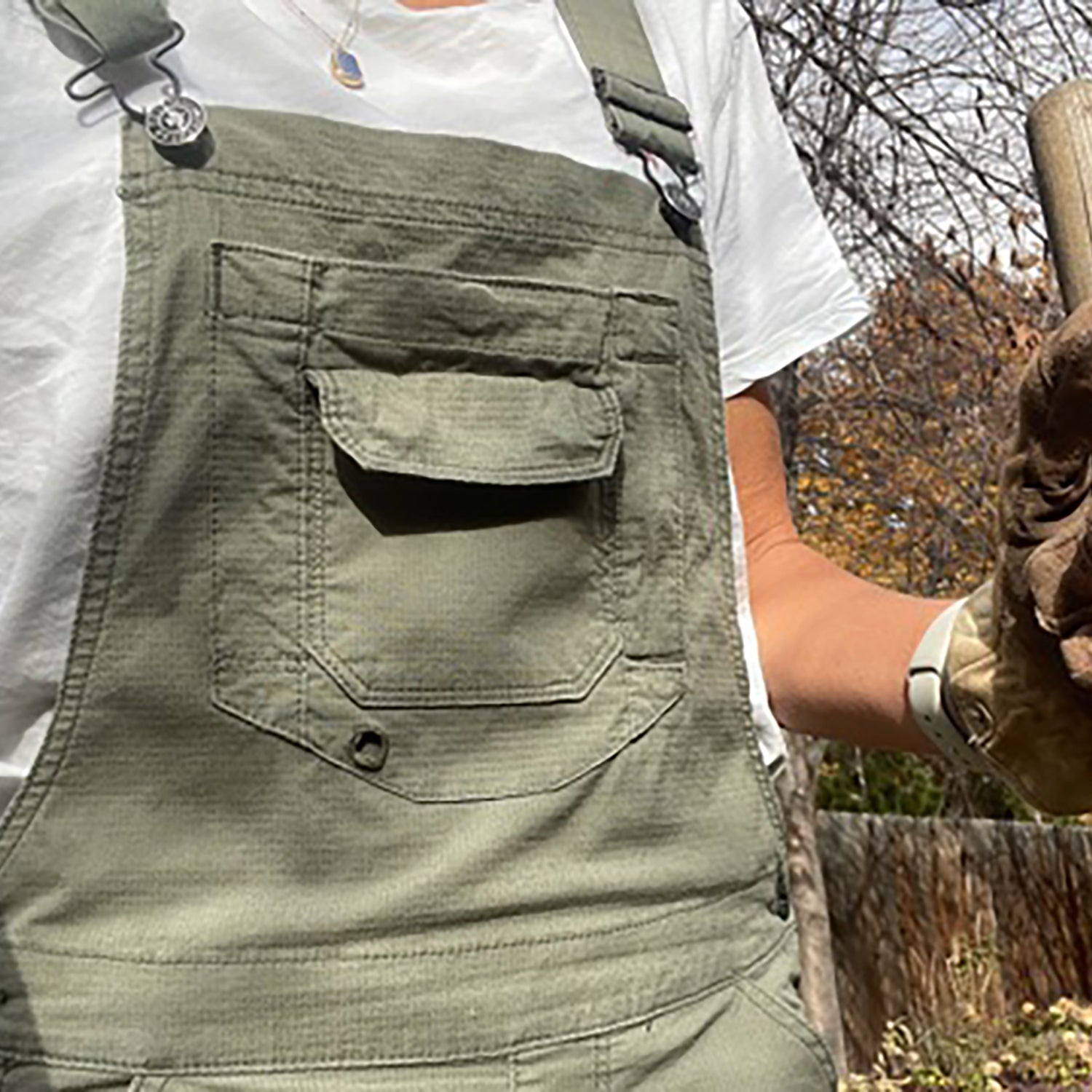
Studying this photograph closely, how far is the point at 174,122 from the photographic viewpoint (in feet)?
4.34

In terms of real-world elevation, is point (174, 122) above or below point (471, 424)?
above

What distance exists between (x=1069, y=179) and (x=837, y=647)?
0.46m

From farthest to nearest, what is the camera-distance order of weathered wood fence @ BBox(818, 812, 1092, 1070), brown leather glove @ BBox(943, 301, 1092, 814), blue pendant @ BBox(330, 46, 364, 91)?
weathered wood fence @ BBox(818, 812, 1092, 1070) → blue pendant @ BBox(330, 46, 364, 91) → brown leather glove @ BBox(943, 301, 1092, 814)

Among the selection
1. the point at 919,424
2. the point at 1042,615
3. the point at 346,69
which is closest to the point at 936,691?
the point at 1042,615

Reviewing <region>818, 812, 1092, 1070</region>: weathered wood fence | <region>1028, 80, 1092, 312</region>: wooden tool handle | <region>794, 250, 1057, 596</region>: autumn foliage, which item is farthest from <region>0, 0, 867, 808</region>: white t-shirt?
<region>818, 812, 1092, 1070</region>: weathered wood fence

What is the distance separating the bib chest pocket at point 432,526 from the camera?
1.31 meters

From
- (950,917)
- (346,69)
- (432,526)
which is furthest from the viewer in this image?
(950,917)

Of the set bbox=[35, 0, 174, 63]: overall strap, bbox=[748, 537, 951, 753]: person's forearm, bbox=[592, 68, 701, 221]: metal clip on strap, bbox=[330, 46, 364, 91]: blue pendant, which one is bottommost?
bbox=[748, 537, 951, 753]: person's forearm

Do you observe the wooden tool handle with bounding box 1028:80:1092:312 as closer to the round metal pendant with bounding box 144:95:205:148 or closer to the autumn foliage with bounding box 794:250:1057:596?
the round metal pendant with bounding box 144:95:205:148

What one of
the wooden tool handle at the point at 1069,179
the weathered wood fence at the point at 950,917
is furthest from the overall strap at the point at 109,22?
the weathered wood fence at the point at 950,917

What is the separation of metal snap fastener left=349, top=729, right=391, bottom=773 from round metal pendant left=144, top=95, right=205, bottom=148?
46 centimetres

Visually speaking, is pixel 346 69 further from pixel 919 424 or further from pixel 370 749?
pixel 919 424

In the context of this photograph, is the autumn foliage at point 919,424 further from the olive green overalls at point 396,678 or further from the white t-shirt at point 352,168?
the olive green overalls at point 396,678

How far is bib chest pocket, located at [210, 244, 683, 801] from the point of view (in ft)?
4.29
